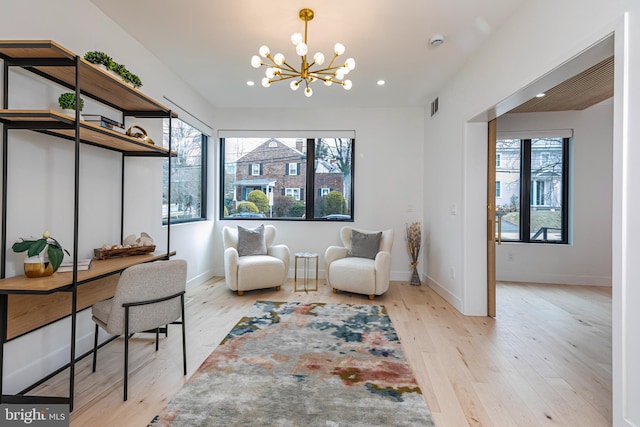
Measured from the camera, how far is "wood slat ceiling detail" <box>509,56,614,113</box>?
333 centimetres

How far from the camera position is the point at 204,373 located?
2.15 metres

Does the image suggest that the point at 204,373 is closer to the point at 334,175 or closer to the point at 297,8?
the point at 297,8


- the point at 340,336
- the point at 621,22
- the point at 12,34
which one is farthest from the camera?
the point at 340,336

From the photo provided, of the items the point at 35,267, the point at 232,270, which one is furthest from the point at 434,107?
the point at 35,267

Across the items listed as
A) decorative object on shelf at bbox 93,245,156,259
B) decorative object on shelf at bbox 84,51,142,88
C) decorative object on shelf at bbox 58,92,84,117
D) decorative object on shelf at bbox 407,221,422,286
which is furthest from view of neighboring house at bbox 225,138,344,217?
decorative object on shelf at bbox 58,92,84,117

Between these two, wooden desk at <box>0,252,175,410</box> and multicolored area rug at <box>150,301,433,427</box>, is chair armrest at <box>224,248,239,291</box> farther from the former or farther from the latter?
wooden desk at <box>0,252,175,410</box>

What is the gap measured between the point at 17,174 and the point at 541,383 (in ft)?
11.7

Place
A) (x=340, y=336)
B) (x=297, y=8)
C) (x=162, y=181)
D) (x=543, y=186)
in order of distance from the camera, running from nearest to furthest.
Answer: (x=297, y=8) < (x=340, y=336) < (x=162, y=181) < (x=543, y=186)

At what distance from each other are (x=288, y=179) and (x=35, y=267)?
12.3 feet

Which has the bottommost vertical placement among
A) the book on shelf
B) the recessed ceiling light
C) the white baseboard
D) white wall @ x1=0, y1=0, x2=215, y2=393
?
the white baseboard

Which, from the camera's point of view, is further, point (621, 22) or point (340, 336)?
point (340, 336)

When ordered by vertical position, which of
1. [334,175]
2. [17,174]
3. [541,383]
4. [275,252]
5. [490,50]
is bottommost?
[541,383]

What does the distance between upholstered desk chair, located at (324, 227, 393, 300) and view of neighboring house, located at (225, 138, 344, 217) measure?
0.96 meters

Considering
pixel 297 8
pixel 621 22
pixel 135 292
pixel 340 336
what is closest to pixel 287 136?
pixel 297 8
